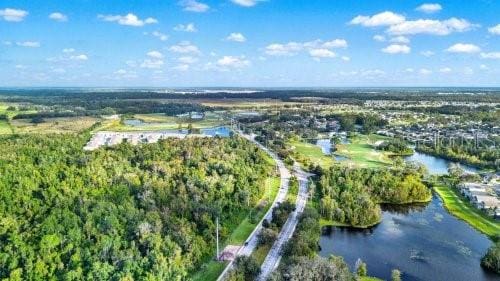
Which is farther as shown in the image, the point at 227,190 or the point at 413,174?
the point at 413,174

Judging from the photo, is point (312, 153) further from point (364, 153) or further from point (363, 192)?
point (363, 192)

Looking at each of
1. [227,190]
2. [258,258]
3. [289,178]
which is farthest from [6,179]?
[289,178]

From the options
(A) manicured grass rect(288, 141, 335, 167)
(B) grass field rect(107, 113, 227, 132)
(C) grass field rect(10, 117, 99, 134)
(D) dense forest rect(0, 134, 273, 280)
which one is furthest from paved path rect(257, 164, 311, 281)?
(C) grass field rect(10, 117, 99, 134)

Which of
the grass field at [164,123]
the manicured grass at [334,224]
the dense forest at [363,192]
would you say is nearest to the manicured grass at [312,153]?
the dense forest at [363,192]

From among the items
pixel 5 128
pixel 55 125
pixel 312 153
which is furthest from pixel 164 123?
pixel 312 153

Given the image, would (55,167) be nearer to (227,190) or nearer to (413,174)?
(227,190)

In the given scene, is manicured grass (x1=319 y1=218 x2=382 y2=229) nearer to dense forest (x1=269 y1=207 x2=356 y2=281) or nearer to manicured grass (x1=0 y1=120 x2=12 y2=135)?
dense forest (x1=269 y1=207 x2=356 y2=281)
